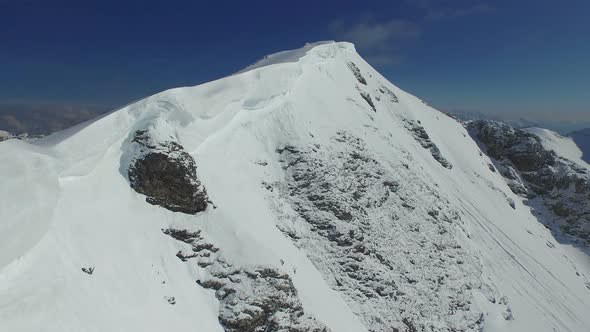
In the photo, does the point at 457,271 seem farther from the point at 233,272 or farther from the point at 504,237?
the point at 233,272

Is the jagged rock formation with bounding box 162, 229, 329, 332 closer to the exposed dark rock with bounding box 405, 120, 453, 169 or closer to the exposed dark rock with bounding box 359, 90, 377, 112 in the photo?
the exposed dark rock with bounding box 359, 90, 377, 112

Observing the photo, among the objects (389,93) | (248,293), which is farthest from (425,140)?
(248,293)

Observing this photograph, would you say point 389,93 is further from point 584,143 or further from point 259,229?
point 584,143

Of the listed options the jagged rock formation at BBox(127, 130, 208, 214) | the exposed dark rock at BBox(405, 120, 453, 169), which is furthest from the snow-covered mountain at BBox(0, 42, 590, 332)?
the exposed dark rock at BBox(405, 120, 453, 169)

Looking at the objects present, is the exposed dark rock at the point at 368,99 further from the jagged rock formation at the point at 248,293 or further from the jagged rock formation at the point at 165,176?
the jagged rock formation at the point at 248,293

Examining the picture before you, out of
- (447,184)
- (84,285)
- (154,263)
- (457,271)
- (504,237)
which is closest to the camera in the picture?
(84,285)

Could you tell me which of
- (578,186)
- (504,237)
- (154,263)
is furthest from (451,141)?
(154,263)

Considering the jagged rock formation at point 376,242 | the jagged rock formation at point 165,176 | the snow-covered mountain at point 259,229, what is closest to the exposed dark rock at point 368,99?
the snow-covered mountain at point 259,229
